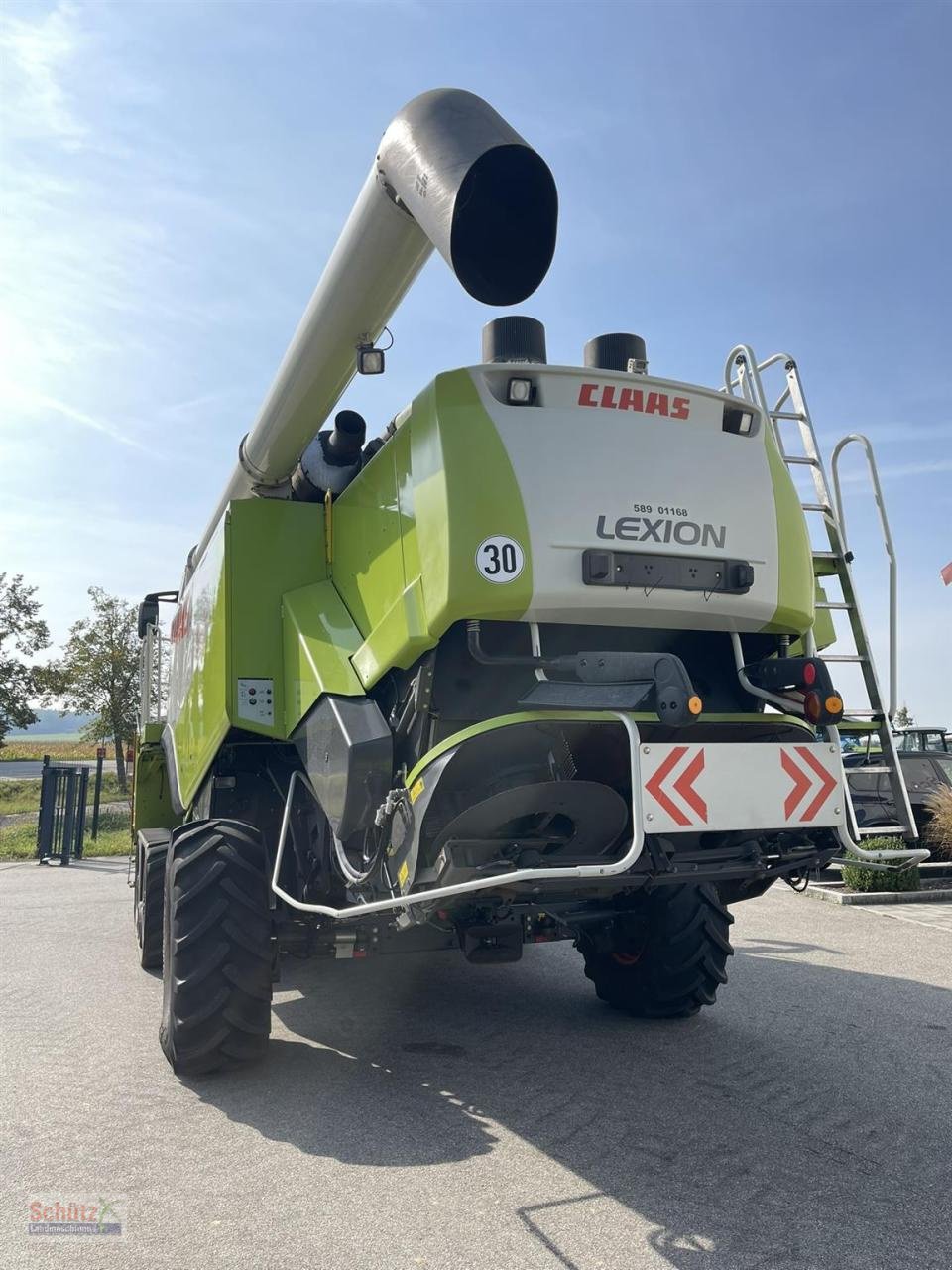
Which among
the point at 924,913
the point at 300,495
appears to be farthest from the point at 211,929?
the point at 924,913

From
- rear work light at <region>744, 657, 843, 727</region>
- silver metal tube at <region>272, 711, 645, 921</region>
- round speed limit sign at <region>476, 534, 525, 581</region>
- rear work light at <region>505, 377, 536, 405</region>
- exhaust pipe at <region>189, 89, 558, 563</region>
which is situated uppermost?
exhaust pipe at <region>189, 89, 558, 563</region>

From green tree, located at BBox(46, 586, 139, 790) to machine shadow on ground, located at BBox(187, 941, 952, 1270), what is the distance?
21844 millimetres

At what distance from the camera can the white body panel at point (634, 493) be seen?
3.61 meters

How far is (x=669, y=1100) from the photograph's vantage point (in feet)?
14.0

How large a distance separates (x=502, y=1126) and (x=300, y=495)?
3248 mm

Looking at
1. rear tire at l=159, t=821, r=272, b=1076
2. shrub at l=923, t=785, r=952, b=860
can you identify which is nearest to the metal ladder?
rear tire at l=159, t=821, r=272, b=1076

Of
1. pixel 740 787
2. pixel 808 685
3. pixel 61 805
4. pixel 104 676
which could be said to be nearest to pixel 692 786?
pixel 740 787

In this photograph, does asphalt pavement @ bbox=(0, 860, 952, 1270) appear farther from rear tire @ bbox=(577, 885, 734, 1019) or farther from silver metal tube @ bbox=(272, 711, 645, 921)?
silver metal tube @ bbox=(272, 711, 645, 921)

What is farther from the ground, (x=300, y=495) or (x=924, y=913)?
(x=300, y=495)

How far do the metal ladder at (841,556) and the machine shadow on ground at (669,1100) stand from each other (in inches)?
48.6

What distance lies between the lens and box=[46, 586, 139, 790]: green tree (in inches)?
1051

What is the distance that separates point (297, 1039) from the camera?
5199 millimetres

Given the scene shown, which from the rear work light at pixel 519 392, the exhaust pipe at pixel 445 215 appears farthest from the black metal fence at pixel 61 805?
the rear work light at pixel 519 392

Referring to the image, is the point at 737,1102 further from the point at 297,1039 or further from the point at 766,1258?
the point at 297,1039
